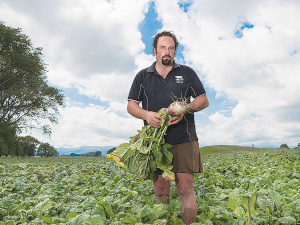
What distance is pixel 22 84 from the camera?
85.2 ft

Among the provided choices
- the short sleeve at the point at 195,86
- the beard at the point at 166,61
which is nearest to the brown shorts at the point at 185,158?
the short sleeve at the point at 195,86

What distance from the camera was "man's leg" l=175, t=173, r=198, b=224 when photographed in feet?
10.2

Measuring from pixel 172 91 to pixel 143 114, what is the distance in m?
0.54

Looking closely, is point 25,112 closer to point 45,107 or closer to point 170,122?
point 45,107

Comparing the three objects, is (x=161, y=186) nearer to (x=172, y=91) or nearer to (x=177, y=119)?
(x=177, y=119)

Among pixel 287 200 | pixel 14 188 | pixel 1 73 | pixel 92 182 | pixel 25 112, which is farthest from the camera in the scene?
pixel 25 112

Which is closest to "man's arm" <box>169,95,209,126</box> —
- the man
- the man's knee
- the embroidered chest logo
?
the man

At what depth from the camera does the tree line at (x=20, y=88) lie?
78.2ft

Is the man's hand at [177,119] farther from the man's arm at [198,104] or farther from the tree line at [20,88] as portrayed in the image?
the tree line at [20,88]

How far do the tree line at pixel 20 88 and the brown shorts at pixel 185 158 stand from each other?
24504 mm

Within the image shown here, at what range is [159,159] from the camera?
2.91 m

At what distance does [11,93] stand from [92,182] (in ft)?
76.0

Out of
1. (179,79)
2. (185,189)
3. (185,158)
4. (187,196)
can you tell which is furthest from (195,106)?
(187,196)

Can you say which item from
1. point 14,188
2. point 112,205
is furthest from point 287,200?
point 14,188
